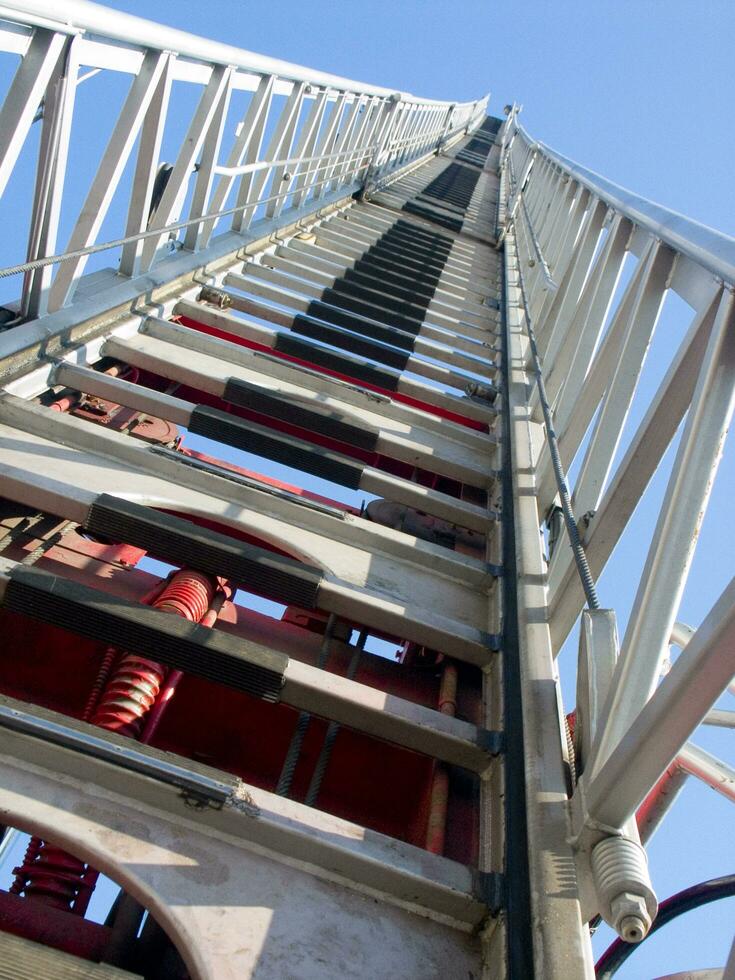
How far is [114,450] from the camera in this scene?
11.1ft

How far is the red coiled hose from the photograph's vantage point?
2.37 m

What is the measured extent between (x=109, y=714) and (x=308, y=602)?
712 millimetres

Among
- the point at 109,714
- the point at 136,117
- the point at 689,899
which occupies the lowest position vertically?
the point at 689,899

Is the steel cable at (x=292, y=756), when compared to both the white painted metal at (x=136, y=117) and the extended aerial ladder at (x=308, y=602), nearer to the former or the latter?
the extended aerial ladder at (x=308, y=602)

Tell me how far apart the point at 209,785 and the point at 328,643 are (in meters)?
1.22

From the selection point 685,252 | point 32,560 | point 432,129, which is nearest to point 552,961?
point 685,252

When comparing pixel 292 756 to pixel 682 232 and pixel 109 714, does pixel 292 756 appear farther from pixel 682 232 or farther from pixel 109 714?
pixel 682 232

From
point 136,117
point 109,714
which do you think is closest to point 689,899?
point 109,714

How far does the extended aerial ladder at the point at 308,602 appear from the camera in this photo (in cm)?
196

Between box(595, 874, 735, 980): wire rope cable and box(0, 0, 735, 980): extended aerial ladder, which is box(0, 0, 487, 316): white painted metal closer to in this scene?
box(0, 0, 735, 980): extended aerial ladder

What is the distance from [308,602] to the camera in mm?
2926

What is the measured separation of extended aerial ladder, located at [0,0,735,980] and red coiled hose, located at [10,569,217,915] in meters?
0.01

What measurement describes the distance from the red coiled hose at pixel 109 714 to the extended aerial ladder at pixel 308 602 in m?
0.01

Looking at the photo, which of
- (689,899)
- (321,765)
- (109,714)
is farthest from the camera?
(689,899)
